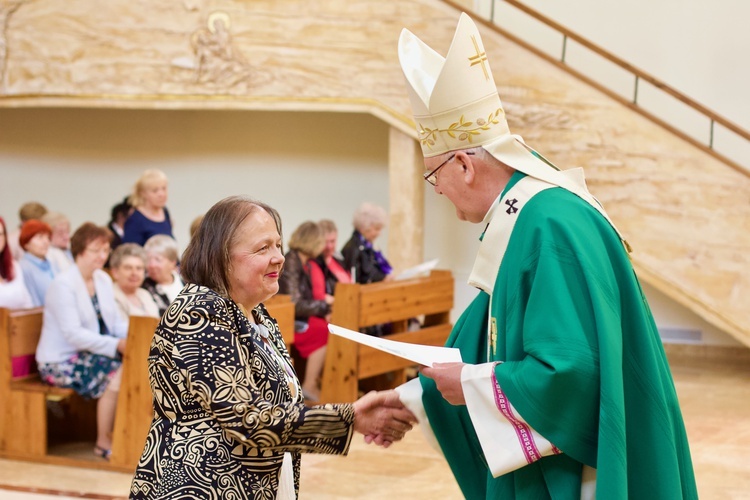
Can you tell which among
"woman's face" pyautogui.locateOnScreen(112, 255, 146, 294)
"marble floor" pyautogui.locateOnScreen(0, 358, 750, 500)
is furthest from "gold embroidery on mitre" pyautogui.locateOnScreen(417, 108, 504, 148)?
"woman's face" pyautogui.locateOnScreen(112, 255, 146, 294)

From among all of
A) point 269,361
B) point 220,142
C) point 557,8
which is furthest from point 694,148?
point 269,361

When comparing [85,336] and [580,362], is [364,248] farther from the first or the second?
[580,362]

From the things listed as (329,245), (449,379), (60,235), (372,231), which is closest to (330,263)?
(329,245)

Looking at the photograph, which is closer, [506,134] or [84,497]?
[506,134]

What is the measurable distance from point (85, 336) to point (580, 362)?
384cm

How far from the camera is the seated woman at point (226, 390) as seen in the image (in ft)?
8.20

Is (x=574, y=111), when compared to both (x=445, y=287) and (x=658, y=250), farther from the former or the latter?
(x=445, y=287)

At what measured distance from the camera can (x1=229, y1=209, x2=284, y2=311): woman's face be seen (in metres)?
2.65

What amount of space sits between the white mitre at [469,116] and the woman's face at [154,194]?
174 inches

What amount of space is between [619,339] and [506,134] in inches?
27.7

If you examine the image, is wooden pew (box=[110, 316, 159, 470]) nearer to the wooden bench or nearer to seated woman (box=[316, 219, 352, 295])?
the wooden bench

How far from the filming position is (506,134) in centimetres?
281

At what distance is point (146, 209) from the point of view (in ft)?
23.4

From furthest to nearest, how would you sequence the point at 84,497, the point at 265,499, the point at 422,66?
the point at 84,497 → the point at 422,66 → the point at 265,499
